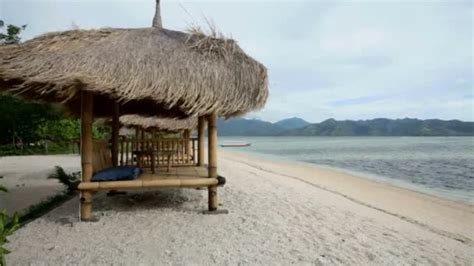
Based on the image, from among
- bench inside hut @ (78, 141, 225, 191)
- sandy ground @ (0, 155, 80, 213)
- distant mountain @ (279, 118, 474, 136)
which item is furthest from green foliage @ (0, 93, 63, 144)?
distant mountain @ (279, 118, 474, 136)

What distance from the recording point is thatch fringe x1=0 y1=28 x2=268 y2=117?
4828 mm

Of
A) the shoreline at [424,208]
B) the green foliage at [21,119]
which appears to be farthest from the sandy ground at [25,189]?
the green foliage at [21,119]

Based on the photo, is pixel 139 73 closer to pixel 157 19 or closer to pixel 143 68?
pixel 143 68

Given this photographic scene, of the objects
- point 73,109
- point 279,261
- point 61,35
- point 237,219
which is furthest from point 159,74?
point 73,109

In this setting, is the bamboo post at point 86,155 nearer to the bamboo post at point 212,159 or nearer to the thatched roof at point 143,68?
the thatched roof at point 143,68

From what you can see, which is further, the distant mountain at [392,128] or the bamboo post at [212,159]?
the distant mountain at [392,128]

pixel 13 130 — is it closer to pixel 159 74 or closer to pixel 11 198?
pixel 11 198

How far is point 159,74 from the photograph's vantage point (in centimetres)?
514

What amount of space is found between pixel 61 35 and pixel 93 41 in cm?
45

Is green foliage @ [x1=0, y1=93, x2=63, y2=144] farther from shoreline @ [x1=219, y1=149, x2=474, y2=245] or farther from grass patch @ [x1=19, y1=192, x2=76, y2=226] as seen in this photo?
shoreline @ [x1=219, y1=149, x2=474, y2=245]

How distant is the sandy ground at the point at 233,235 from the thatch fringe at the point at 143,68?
157 centimetres

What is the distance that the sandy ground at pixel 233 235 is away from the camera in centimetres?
384

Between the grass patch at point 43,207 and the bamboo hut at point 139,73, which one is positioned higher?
the bamboo hut at point 139,73

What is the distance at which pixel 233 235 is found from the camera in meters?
4.55
